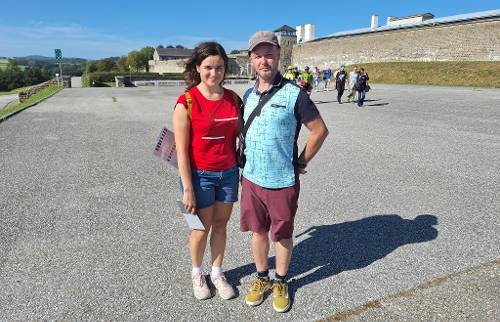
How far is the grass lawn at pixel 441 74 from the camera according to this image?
25031 millimetres

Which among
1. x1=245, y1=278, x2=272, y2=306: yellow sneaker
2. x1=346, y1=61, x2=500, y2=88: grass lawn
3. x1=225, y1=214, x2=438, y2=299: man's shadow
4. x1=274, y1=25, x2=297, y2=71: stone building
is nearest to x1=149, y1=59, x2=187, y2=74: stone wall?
x1=274, y1=25, x2=297, y2=71: stone building

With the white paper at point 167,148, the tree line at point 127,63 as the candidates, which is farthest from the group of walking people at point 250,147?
the tree line at point 127,63

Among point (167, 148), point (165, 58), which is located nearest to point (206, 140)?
point (167, 148)

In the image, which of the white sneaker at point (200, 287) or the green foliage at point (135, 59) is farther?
the green foliage at point (135, 59)

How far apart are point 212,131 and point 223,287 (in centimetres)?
128

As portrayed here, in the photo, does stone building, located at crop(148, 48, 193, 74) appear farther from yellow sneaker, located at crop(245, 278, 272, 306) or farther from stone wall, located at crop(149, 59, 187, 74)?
yellow sneaker, located at crop(245, 278, 272, 306)

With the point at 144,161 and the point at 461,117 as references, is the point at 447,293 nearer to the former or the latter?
the point at 144,161

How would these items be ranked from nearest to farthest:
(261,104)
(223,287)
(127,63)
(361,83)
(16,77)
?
1. (261,104)
2. (223,287)
3. (361,83)
4. (16,77)
5. (127,63)

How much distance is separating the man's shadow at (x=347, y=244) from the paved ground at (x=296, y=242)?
17 millimetres

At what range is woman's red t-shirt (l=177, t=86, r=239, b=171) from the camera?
7.04 ft

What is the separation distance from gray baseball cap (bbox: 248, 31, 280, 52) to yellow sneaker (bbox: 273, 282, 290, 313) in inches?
70.9

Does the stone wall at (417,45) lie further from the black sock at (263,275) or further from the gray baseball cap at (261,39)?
the black sock at (263,275)

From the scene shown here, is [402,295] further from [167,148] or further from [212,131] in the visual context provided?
[167,148]

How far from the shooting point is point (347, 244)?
3271 mm
